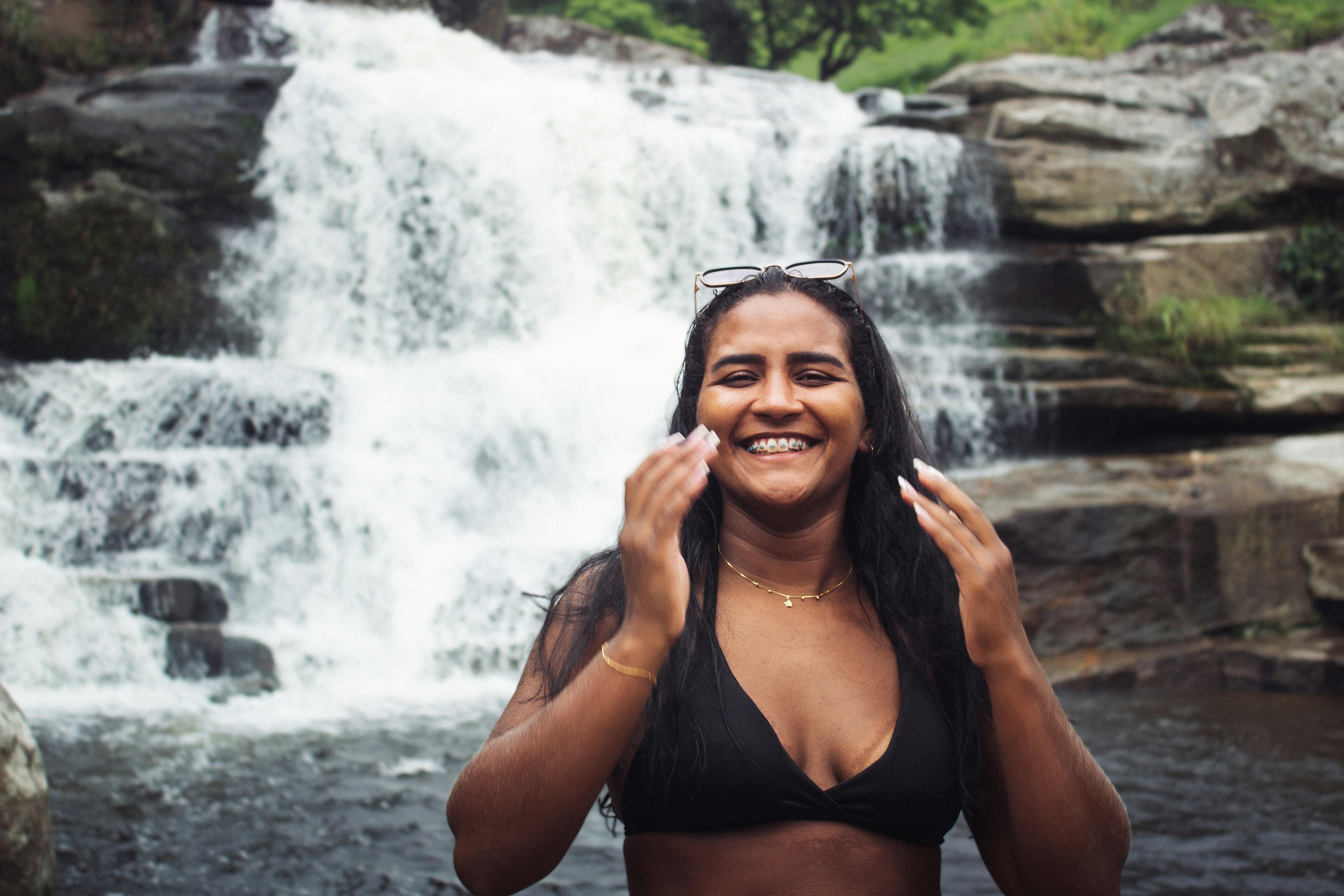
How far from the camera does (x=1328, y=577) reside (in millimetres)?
7023

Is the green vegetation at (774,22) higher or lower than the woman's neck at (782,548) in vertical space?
higher

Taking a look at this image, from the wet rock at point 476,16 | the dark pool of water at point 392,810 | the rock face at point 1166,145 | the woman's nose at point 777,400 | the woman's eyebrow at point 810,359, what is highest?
the wet rock at point 476,16

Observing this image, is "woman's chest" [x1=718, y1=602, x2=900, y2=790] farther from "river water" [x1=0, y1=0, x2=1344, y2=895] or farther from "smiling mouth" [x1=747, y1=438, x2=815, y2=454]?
"river water" [x1=0, y1=0, x2=1344, y2=895]

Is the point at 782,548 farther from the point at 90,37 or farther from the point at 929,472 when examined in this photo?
the point at 90,37

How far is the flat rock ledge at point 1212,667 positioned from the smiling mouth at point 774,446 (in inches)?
191

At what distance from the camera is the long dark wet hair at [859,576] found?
71.4 inches

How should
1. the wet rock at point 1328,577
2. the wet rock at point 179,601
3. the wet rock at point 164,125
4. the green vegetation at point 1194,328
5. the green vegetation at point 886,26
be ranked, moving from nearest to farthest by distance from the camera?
the wet rock at point 179,601
the wet rock at point 1328,577
the green vegetation at point 1194,328
the wet rock at point 164,125
the green vegetation at point 886,26

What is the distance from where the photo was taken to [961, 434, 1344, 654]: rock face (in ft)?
21.7

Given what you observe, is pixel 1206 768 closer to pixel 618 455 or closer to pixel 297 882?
pixel 297 882

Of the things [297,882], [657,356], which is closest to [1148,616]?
[657,356]

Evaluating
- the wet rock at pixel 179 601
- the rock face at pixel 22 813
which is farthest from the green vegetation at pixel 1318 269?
Answer: the rock face at pixel 22 813

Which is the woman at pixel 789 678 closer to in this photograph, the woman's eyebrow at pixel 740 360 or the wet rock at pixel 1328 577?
the woman's eyebrow at pixel 740 360

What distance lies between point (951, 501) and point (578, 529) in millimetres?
6262

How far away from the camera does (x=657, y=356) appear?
382 inches
